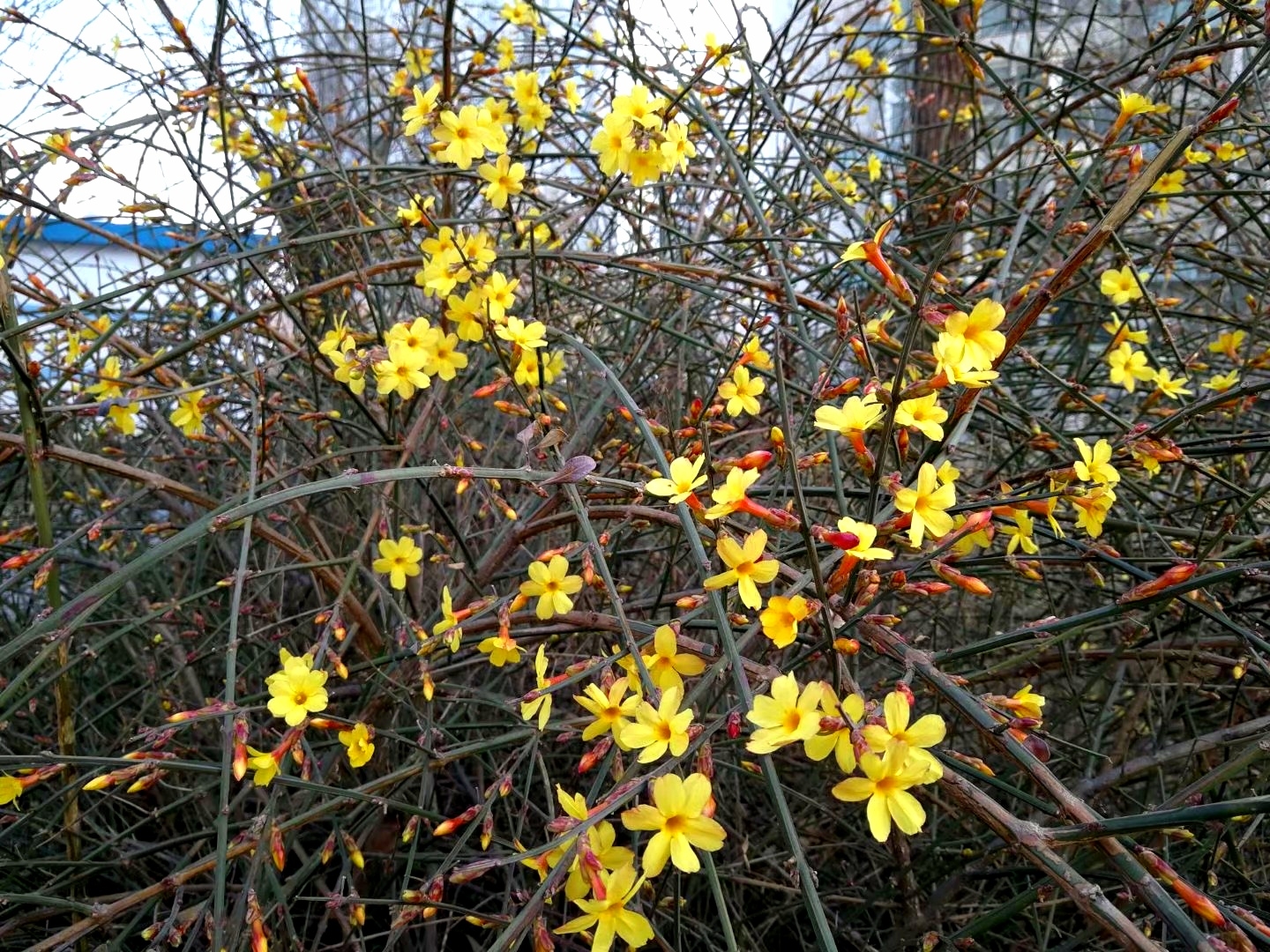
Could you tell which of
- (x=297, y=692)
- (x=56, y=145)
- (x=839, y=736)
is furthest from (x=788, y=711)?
(x=56, y=145)

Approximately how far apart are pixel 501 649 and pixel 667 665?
0.38 m

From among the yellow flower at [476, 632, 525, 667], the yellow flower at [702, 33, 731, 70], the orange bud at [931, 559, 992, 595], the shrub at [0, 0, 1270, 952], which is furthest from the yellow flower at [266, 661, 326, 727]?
the yellow flower at [702, 33, 731, 70]

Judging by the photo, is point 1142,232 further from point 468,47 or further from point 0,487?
point 0,487

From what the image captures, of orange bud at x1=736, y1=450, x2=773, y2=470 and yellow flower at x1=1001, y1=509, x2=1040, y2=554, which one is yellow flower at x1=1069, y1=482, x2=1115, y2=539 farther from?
orange bud at x1=736, y1=450, x2=773, y2=470

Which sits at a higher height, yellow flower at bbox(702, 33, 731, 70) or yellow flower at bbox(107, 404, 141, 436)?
yellow flower at bbox(702, 33, 731, 70)

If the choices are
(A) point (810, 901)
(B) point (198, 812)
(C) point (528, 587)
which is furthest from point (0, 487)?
(A) point (810, 901)

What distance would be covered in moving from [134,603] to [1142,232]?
3597 mm

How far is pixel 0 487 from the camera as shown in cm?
221

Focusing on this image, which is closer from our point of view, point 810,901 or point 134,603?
point 810,901

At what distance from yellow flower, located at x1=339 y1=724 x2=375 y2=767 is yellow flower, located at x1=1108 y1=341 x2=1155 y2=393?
5.82 feet

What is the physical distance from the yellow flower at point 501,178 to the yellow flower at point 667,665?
1.02m

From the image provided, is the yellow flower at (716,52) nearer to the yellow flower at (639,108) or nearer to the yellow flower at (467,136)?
the yellow flower at (639,108)

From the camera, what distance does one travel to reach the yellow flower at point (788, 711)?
100cm

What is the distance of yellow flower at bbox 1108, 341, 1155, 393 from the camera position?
215cm
